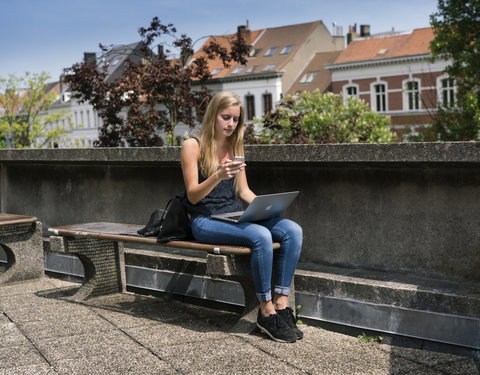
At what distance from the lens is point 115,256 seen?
269 inches

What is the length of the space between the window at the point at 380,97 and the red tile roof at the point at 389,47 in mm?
2273

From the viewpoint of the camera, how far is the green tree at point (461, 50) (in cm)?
3509

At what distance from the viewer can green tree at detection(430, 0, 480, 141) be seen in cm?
3509

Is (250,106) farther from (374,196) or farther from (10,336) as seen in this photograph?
(10,336)

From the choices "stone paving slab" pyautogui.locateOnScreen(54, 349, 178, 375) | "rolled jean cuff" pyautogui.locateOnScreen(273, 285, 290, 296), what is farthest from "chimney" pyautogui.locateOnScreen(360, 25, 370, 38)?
"stone paving slab" pyautogui.locateOnScreen(54, 349, 178, 375)

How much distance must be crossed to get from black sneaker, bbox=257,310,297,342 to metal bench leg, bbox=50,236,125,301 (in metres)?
2.02

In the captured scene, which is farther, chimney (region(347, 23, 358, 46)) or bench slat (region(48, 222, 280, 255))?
chimney (region(347, 23, 358, 46))

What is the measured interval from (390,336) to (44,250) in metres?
4.27

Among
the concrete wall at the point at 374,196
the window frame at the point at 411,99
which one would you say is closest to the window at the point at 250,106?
the window frame at the point at 411,99

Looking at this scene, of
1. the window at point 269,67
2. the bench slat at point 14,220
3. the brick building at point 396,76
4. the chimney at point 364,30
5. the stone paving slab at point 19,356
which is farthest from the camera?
the chimney at point 364,30

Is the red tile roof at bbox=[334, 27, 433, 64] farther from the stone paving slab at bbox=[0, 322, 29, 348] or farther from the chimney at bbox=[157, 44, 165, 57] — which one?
the stone paving slab at bbox=[0, 322, 29, 348]

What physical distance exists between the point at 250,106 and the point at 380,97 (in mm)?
14493

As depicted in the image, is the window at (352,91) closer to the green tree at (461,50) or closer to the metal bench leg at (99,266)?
the green tree at (461,50)

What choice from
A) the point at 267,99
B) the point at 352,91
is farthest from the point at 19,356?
the point at 267,99
